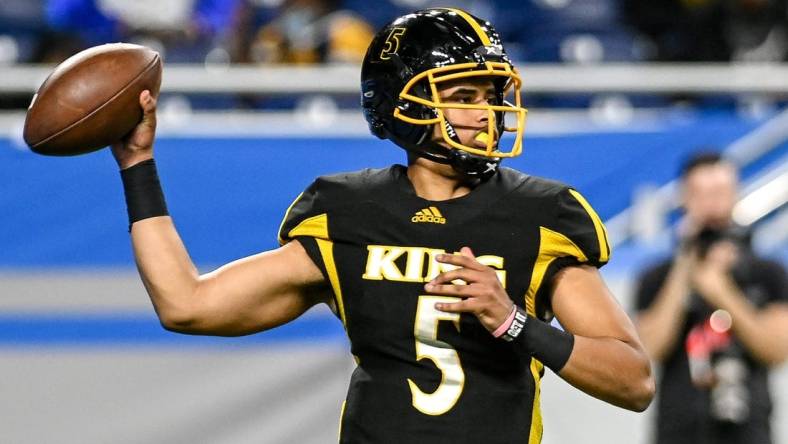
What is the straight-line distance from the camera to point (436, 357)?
2.56 metres

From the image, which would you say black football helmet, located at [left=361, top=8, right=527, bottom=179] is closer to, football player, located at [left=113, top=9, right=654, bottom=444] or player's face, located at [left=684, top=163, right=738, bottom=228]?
football player, located at [left=113, top=9, right=654, bottom=444]

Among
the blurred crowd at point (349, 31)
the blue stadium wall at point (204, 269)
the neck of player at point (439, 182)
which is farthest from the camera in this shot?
the blurred crowd at point (349, 31)

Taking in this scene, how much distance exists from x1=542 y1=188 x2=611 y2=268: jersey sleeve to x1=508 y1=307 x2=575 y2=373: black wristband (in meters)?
0.20

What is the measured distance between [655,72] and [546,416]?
140 cm

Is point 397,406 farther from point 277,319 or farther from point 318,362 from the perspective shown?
point 318,362

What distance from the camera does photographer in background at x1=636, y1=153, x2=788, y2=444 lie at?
463 cm

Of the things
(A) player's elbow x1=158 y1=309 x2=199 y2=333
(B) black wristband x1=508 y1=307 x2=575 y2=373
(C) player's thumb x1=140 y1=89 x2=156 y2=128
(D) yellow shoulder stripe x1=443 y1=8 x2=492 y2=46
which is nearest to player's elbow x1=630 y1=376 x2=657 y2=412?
(B) black wristband x1=508 y1=307 x2=575 y2=373

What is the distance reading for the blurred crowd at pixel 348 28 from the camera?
5883mm

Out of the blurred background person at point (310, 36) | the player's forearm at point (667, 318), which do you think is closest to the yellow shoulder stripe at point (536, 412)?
the player's forearm at point (667, 318)

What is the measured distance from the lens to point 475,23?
8.90ft

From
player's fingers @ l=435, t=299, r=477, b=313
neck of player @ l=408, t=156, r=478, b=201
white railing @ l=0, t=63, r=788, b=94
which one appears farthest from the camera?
white railing @ l=0, t=63, r=788, b=94

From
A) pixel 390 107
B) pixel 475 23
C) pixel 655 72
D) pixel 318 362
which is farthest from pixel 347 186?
pixel 655 72

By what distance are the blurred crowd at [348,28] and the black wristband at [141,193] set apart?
309 centimetres

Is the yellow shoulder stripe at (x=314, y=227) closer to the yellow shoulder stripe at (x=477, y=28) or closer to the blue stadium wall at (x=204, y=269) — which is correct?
the yellow shoulder stripe at (x=477, y=28)
